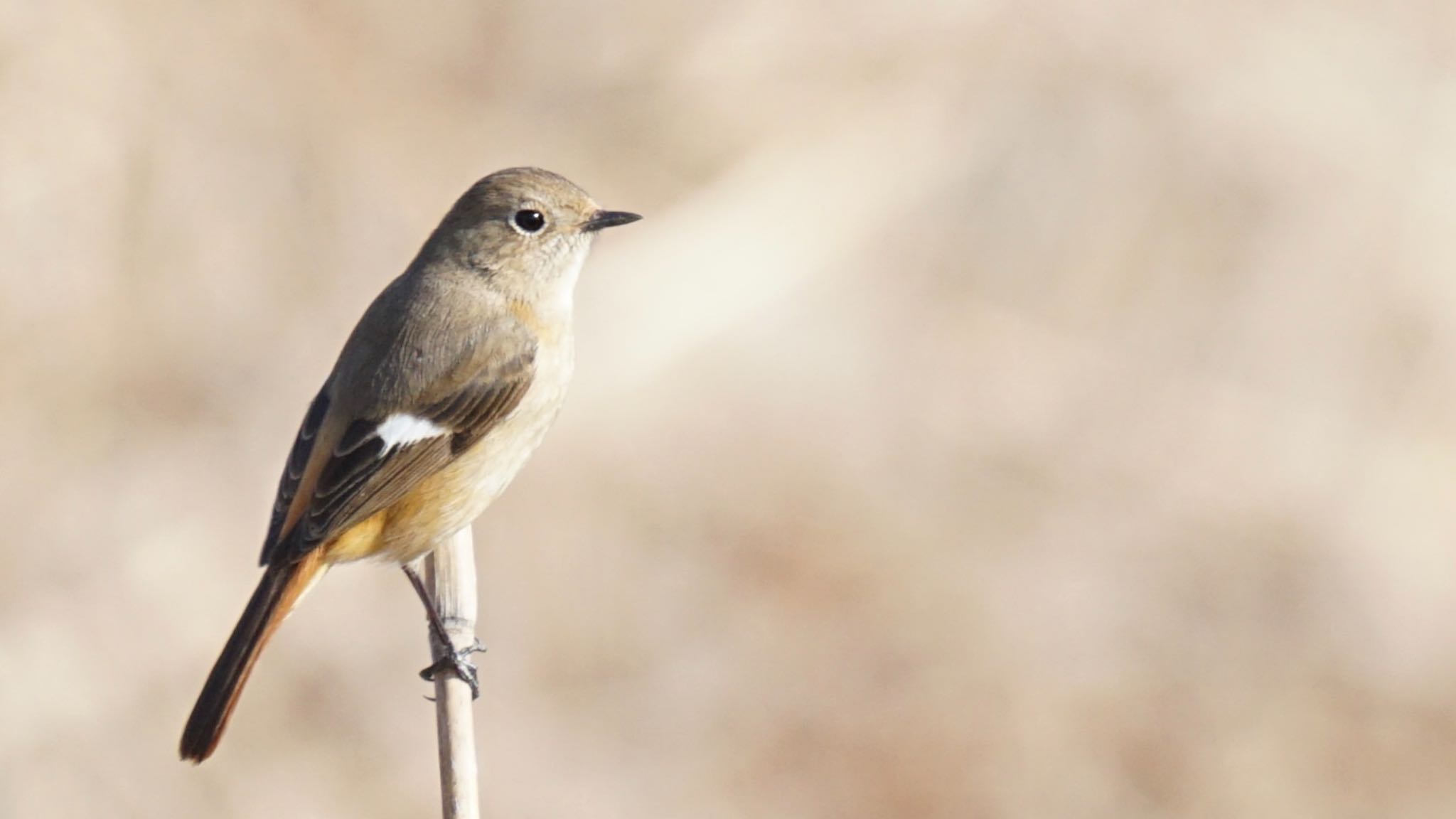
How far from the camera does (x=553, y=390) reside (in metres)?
4.87

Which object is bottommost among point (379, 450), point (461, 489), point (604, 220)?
point (461, 489)

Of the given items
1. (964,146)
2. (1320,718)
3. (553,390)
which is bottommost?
(1320,718)

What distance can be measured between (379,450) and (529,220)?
2.52 feet

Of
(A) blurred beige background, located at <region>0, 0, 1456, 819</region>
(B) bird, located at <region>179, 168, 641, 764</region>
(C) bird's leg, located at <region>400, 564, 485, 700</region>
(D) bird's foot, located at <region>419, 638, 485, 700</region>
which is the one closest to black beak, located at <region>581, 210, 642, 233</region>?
(B) bird, located at <region>179, 168, 641, 764</region>

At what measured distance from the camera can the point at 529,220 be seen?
5.00m

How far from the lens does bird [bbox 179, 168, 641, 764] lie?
4547mm

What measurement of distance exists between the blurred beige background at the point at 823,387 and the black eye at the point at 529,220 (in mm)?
1894

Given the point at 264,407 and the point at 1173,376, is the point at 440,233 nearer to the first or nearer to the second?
the point at 264,407

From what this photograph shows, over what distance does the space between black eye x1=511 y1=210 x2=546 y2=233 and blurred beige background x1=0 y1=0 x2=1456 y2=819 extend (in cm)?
189

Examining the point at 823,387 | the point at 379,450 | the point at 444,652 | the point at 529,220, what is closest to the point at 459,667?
the point at 444,652

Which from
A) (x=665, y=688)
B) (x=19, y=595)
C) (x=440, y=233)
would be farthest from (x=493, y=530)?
(x=440, y=233)

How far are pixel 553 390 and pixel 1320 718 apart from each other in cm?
353

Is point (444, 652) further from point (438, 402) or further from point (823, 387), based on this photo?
point (823, 387)

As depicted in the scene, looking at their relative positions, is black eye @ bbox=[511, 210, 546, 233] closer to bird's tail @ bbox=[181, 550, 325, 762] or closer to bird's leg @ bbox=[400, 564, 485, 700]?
bird's leg @ bbox=[400, 564, 485, 700]
